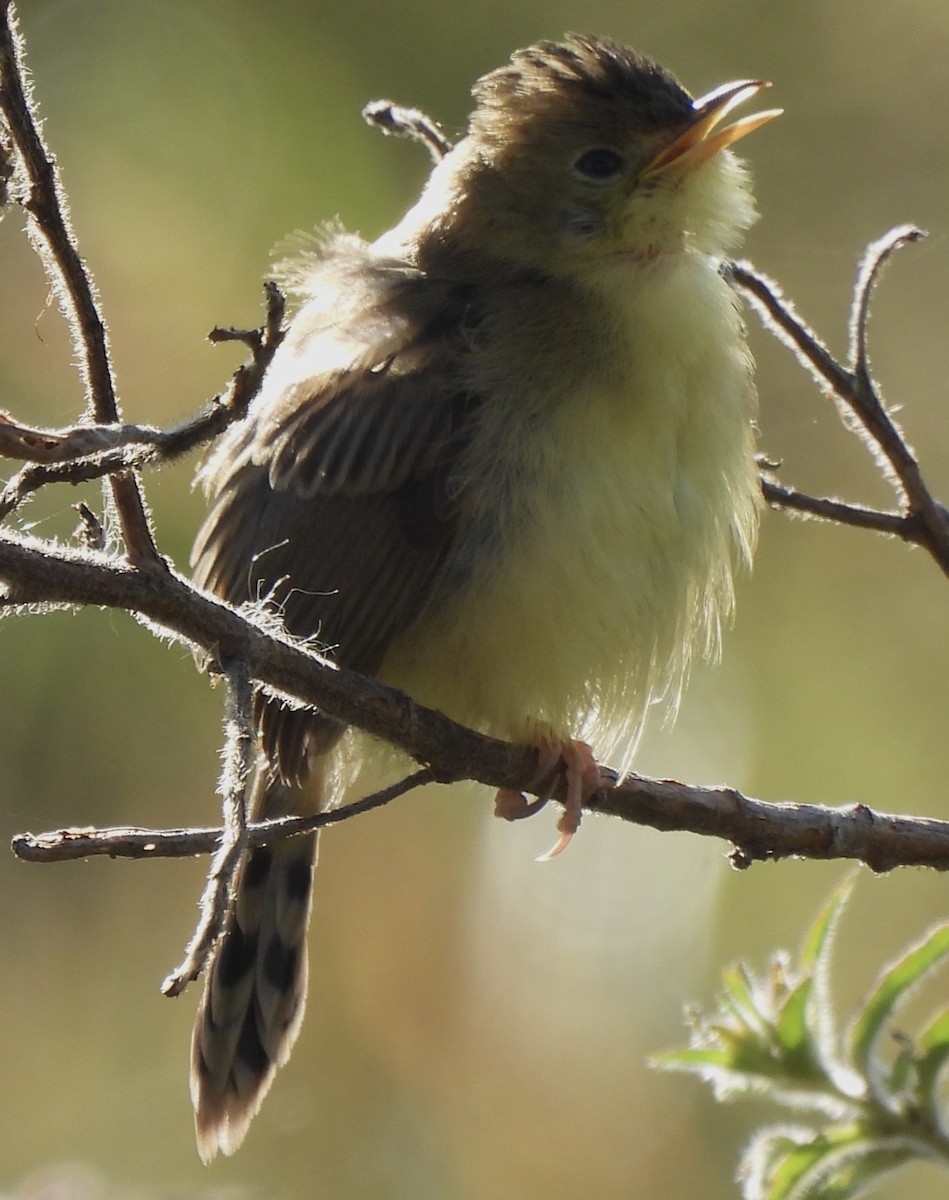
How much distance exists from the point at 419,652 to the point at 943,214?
11.1 ft

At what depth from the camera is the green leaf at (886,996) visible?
5.35 ft

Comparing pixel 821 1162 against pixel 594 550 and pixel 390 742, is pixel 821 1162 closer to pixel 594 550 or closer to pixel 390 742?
pixel 390 742

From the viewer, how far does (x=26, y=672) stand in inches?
196

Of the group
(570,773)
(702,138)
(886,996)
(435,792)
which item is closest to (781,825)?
(570,773)

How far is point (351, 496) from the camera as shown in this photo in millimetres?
2797

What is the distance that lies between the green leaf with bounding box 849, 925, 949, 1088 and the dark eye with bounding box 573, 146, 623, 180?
179 centimetres

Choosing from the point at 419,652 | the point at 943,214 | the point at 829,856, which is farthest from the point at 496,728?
the point at 943,214

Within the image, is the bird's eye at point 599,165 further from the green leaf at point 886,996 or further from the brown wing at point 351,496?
the green leaf at point 886,996

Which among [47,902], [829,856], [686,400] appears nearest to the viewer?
[829,856]

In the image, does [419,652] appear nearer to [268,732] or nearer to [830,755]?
[268,732]

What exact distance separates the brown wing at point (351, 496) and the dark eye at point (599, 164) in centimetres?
37

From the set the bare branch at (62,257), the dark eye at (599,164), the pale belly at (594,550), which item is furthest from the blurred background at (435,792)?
the bare branch at (62,257)

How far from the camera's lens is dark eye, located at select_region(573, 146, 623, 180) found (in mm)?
3035

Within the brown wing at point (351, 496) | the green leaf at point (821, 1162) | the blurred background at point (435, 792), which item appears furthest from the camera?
the blurred background at point (435, 792)
